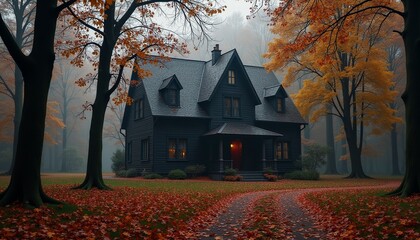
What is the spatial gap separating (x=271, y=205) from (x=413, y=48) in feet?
24.1

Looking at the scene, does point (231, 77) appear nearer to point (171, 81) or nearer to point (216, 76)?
point (216, 76)

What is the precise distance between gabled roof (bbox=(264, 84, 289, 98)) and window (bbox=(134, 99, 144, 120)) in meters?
11.3

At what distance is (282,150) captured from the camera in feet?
116

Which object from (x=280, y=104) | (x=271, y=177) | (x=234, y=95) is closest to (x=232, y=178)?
(x=271, y=177)

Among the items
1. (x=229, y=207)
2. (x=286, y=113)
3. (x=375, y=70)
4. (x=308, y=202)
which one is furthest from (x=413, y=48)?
(x=286, y=113)

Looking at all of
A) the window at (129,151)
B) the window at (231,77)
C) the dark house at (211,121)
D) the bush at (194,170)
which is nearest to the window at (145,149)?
the dark house at (211,121)

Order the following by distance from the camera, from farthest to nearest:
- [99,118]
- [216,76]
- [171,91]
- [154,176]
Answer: [216,76] < [171,91] < [154,176] < [99,118]

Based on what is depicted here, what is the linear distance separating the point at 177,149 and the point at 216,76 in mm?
6914

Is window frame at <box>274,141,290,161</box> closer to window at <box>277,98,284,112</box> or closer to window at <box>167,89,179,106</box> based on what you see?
window at <box>277,98,284,112</box>

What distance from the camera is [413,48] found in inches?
540

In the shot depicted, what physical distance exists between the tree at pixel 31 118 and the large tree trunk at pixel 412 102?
11.1 meters

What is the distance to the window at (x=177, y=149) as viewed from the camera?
1235 inches

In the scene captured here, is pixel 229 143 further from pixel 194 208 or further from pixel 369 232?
pixel 369 232

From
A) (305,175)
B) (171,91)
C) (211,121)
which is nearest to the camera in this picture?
(171,91)
